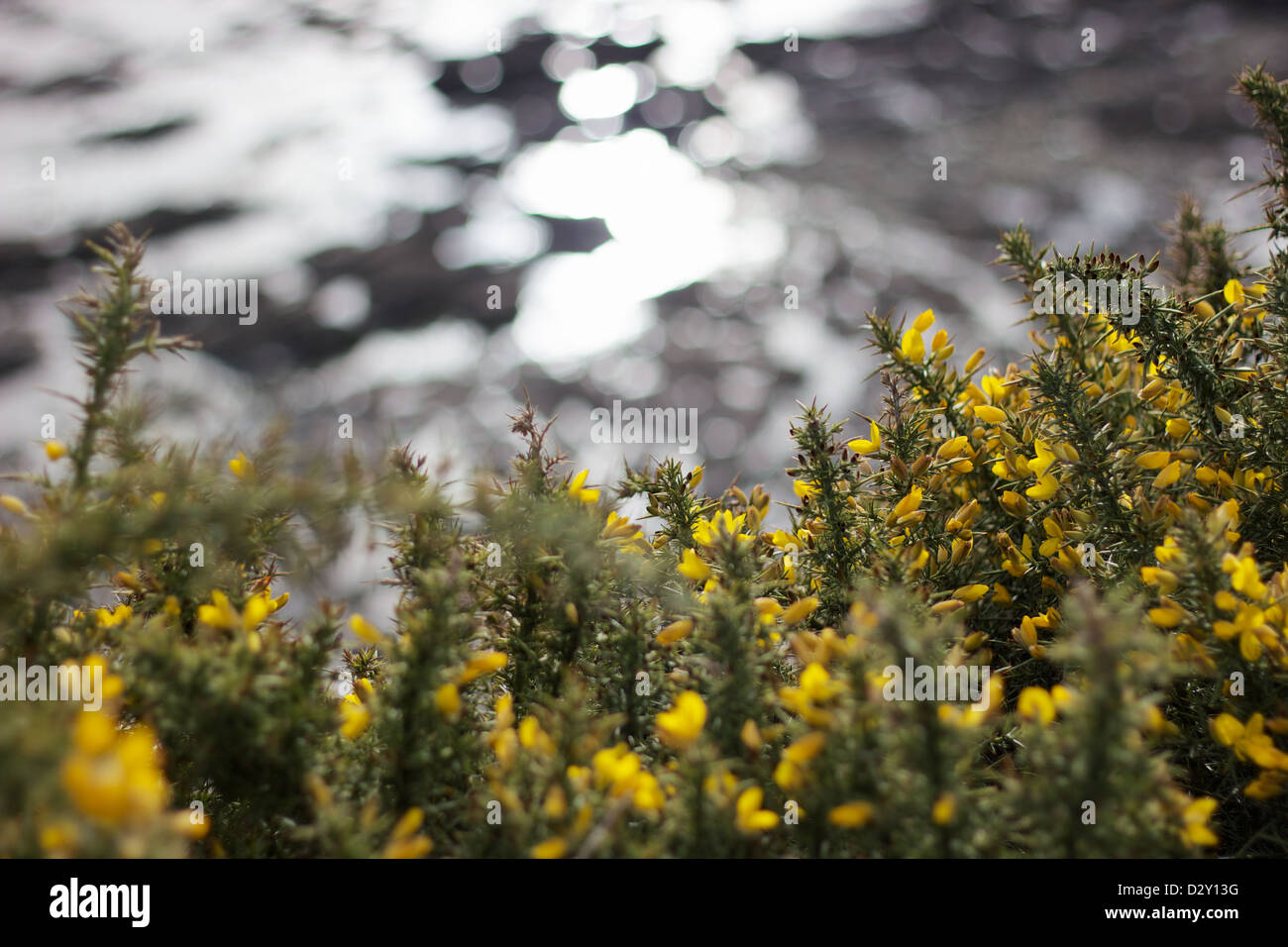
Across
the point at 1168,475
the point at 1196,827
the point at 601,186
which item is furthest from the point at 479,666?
the point at 601,186

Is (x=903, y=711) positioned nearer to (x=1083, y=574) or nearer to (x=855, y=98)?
(x=1083, y=574)

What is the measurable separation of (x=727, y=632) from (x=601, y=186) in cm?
431

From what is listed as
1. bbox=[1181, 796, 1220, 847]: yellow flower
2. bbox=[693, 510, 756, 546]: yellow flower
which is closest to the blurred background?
bbox=[693, 510, 756, 546]: yellow flower

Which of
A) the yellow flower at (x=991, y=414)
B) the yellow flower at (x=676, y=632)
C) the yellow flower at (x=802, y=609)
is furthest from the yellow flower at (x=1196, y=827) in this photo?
the yellow flower at (x=991, y=414)

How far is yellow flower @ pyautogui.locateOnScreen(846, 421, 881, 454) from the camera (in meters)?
1.46

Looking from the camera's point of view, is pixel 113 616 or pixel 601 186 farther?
pixel 601 186

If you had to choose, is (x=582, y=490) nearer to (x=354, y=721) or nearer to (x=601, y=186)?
(x=354, y=721)

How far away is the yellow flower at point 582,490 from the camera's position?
1.32m

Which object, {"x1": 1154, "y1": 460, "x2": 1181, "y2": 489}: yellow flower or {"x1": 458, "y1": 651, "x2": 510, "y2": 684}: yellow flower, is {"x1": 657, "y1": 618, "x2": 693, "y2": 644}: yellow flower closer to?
{"x1": 458, "y1": 651, "x2": 510, "y2": 684}: yellow flower

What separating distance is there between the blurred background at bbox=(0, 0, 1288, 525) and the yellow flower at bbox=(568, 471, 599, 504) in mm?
1881

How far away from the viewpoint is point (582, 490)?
133 cm

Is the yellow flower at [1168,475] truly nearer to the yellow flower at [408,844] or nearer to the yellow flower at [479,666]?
the yellow flower at [479,666]

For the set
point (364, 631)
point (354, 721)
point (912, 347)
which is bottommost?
point (354, 721)

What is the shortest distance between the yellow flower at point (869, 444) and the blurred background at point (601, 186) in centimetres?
186
